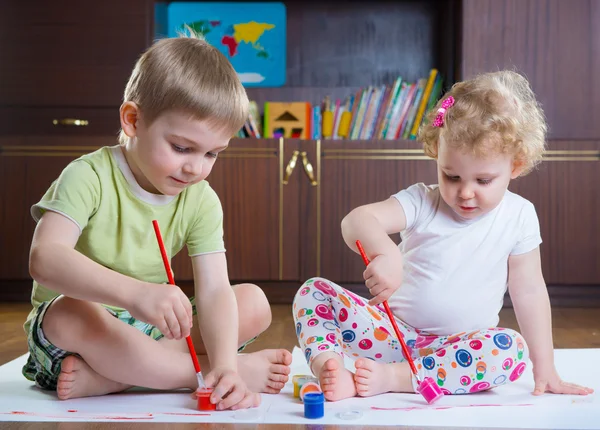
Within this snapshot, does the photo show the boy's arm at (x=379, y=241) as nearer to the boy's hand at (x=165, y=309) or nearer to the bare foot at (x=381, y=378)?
the bare foot at (x=381, y=378)

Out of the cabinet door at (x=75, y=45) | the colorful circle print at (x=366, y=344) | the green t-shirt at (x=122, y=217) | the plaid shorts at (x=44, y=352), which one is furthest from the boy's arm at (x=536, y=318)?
the cabinet door at (x=75, y=45)

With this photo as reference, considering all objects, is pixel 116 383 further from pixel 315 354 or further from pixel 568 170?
pixel 568 170

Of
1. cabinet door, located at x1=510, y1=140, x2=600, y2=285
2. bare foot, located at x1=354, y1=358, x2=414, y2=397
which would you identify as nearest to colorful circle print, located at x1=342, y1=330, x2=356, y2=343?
bare foot, located at x1=354, y1=358, x2=414, y2=397

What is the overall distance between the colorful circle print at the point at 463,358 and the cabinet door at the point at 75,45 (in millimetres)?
1817

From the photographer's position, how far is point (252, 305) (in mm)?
1175

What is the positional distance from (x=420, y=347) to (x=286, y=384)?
0.21m

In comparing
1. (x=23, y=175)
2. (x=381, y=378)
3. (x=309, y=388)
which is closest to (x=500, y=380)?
(x=381, y=378)

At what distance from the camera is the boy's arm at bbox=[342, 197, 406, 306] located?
1.02m

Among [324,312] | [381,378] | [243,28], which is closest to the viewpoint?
[381,378]

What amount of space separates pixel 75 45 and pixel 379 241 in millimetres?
1859

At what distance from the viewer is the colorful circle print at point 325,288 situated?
1215mm

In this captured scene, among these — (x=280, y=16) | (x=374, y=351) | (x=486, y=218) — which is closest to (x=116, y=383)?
(x=374, y=351)

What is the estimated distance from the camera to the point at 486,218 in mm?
1222

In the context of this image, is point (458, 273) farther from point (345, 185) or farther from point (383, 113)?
point (383, 113)
